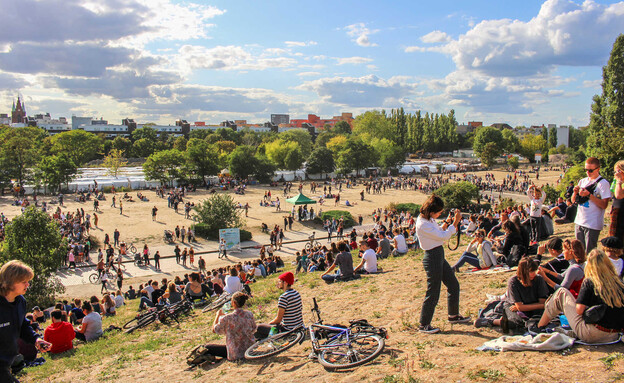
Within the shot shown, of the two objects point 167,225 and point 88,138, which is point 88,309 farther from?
point 88,138

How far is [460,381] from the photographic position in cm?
411

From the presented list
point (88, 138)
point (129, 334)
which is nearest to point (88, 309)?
point (129, 334)

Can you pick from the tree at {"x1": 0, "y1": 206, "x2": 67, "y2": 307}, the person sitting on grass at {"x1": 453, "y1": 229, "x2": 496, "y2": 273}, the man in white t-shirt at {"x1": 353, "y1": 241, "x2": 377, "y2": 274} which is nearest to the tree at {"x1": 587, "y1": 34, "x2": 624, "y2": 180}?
the person sitting on grass at {"x1": 453, "y1": 229, "x2": 496, "y2": 273}

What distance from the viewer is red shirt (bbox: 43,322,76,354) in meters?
7.10

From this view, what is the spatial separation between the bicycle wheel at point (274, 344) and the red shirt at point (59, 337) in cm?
390

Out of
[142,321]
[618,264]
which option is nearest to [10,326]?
[142,321]

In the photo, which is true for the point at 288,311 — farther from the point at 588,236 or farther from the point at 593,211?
the point at 593,211

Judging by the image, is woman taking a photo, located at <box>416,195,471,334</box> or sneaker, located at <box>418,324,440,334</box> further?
sneaker, located at <box>418,324,440,334</box>

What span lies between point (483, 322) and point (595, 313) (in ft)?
5.07

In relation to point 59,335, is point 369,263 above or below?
above

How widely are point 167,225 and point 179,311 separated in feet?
65.7

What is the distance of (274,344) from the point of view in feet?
18.4

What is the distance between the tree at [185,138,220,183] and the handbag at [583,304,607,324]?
48.9 m

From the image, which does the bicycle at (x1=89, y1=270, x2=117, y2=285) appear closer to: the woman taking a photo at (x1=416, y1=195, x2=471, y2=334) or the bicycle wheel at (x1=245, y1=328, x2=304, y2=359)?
the bicycle wheel at (x1=245, y1=328, x2=304, y2=359)
